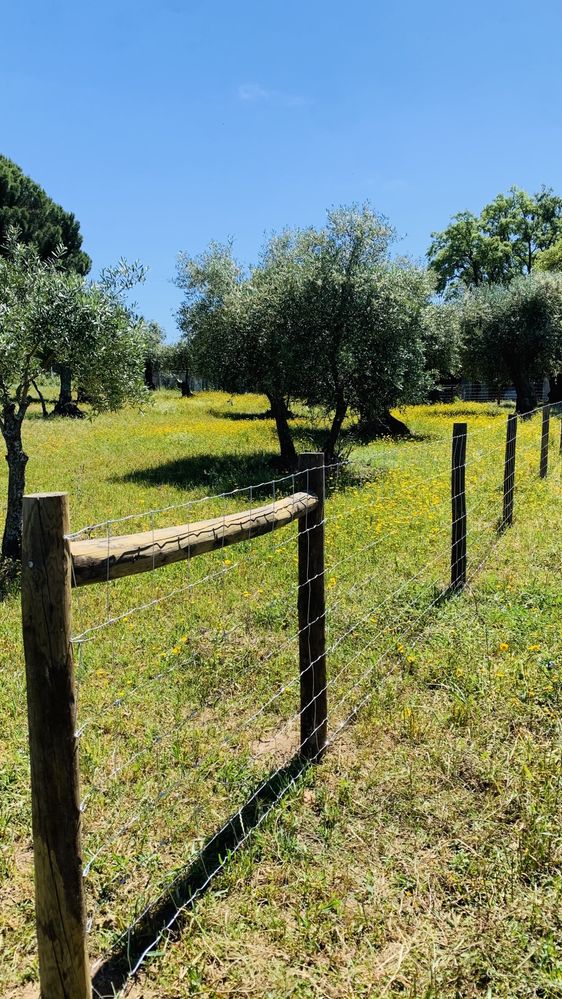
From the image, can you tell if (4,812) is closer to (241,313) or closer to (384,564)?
(384,564)

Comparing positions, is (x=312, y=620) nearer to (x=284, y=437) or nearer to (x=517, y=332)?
(x=284, y=437)

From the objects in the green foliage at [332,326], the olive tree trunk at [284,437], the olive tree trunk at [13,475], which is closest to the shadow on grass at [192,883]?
the olive tree trunk at [13,475]

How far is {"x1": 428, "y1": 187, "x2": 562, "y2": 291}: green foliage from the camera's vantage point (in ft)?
168

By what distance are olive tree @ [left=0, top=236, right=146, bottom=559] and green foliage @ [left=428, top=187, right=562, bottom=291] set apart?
45.2 meters

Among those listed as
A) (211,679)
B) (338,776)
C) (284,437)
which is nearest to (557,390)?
(284,437)

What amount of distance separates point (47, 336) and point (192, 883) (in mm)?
8594

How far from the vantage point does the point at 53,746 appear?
2053 millimetres

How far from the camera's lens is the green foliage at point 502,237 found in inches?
2019

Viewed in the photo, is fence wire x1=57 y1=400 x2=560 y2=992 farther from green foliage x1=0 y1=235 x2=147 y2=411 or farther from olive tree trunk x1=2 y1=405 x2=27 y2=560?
green foliage x1=0 y1=235 x2=147 y2=411

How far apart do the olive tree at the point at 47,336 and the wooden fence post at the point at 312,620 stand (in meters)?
7.02

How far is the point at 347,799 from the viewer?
3.72 metres

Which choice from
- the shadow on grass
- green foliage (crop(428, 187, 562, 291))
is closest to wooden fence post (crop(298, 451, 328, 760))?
the shadow on grass

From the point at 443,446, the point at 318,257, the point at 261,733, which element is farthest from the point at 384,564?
the point at 443,446

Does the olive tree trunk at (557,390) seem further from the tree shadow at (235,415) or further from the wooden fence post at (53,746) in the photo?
the wooden fence post at (53,746)
